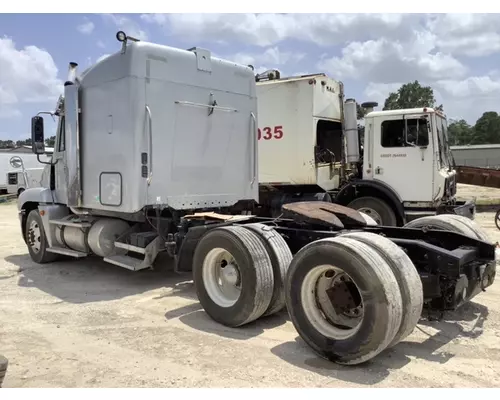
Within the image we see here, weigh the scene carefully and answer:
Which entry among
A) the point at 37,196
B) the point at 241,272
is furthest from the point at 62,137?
the point at 241,272

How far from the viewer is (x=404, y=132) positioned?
9.84 meters

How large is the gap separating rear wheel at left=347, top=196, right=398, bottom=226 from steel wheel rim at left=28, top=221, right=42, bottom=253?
20.3 feet

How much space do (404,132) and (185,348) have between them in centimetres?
706

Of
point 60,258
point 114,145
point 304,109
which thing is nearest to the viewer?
point 114,145

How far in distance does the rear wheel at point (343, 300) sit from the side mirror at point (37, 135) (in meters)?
5.71

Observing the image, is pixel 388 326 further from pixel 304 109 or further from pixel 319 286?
pixel 304 109

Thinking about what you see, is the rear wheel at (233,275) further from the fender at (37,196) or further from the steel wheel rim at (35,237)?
the steel wheel rim at (35,237)

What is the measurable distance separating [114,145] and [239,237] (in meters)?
2.77

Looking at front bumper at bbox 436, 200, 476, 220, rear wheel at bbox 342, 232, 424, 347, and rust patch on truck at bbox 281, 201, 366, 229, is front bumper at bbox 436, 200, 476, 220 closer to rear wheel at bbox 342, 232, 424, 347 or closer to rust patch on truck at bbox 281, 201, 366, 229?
rust patch on truck at bbox 281, 201, 366, 229

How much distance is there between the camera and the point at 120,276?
7762 millimetres

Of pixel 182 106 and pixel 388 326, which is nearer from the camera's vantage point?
pixel 388 326

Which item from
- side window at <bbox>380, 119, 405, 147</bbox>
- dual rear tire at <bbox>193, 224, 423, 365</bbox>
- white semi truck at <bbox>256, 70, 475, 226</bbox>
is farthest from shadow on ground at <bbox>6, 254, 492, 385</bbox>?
side window at <bbox>380, 119, 405, 147</bbox>

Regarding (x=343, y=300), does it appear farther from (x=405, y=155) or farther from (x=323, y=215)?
(x=405, y=155)

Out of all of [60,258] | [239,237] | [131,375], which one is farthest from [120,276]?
[131,375]
